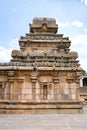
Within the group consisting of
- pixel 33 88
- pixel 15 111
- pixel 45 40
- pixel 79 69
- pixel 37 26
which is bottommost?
pixel 15 111

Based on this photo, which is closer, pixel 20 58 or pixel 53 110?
pixel 53 110

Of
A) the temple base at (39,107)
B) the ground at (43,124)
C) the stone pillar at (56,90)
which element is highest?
the stone pillar at (56,90)

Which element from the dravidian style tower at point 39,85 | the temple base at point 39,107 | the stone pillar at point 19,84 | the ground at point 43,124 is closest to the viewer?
the ground at point 43,124

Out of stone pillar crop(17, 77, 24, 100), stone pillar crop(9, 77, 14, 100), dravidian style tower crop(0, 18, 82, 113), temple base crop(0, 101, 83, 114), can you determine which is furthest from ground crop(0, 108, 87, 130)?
stone pillar crop(17, 77, 24, 100)

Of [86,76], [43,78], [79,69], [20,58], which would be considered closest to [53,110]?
[43,78]

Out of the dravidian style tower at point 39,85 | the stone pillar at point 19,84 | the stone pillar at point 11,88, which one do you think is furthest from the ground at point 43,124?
the stone pillar at point 19,84

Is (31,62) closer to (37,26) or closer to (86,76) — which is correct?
(37,26)

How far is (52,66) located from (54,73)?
562 millimetres

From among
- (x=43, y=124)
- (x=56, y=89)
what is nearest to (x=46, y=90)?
(x=56, y=89)

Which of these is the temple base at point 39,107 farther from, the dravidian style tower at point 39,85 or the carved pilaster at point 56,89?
the carved pilaster at point 56,89

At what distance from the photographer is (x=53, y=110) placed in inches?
653

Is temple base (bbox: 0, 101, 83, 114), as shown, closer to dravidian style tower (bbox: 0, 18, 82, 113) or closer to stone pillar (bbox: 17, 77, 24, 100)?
dravidian style tower (bbox: 0, 18, 82, 113)

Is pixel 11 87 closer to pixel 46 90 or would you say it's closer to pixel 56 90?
pixel 46 90

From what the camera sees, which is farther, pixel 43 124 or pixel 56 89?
pixel 56 89
